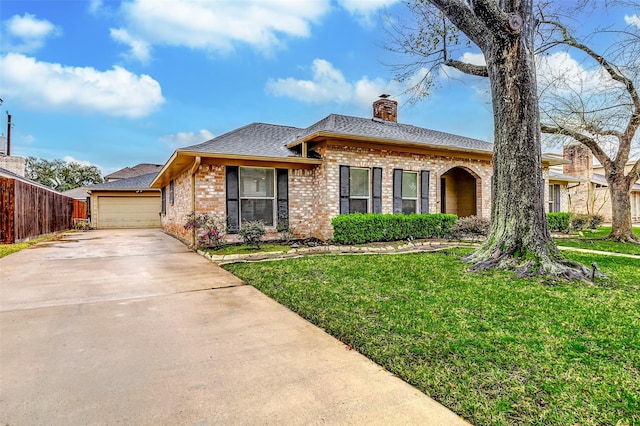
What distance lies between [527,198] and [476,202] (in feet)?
26.2

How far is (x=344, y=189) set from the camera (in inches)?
415

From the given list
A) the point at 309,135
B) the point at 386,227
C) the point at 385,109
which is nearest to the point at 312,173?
the point at 309,135

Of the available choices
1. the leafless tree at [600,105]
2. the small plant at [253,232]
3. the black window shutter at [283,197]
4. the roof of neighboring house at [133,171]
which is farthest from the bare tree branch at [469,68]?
the roof of neighboring house at [133,171]

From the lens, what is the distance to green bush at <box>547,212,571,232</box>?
14.1 meters

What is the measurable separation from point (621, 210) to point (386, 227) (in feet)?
26.6

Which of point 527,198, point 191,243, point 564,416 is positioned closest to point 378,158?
point 527,198

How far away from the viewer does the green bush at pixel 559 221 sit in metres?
14.1

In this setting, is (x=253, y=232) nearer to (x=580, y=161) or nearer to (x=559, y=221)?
(x=559, y=221)

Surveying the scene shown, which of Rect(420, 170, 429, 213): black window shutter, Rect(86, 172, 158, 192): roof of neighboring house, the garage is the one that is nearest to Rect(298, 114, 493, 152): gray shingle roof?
Rect(420, 170, 429, 213): black window shutter

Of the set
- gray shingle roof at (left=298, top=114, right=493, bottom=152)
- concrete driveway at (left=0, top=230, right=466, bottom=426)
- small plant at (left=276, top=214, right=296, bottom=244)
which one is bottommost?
concrete driveway at (left=0, top=230, right=466, bottom=426)

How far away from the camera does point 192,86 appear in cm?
1789

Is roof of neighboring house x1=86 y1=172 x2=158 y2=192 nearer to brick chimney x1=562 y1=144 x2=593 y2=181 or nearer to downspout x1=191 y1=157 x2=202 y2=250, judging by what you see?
downspout x1=191 y1=157 x2=202 y2=250

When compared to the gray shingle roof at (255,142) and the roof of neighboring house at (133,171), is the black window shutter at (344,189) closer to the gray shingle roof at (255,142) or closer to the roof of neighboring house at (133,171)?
the gray shingle roof at (255,142)

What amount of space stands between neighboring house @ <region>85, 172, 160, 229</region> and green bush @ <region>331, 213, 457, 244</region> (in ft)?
48.3
